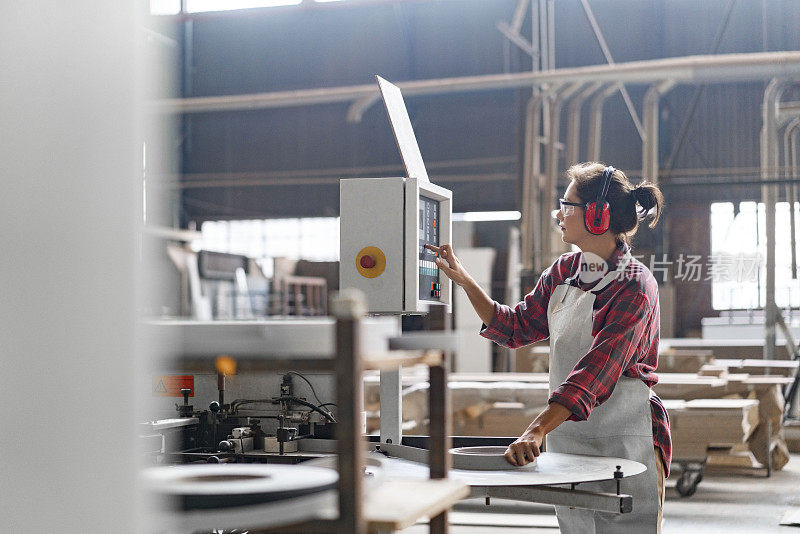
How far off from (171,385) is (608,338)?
117 cm

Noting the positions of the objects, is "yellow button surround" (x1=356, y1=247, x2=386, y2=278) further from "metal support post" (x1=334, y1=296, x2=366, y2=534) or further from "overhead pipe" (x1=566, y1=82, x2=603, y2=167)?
"overhead pipe" (x1=566, y1=82, x2=603, y2=167)

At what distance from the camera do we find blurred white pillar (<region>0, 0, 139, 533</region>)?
989mm

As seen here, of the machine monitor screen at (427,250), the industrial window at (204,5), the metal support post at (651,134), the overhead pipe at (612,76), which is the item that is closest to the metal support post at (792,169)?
the overhead pipe at (612,76)

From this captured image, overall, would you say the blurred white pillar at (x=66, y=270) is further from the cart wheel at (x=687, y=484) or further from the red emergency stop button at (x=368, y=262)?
the cart wheel at (x=687, y=484)

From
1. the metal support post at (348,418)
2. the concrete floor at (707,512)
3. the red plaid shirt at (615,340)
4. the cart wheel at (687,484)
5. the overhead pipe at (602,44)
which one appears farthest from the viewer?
the overhead pipe at (602,44)

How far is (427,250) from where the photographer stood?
256cm

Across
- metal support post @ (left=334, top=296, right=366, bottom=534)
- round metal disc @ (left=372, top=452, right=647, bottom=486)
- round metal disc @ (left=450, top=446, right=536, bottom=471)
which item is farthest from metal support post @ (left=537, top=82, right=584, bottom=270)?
metal support post @ (left=334, top=296, right=366, bottom=534)

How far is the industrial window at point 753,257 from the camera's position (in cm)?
693

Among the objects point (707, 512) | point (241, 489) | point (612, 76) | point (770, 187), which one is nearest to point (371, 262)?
point (241, 489)

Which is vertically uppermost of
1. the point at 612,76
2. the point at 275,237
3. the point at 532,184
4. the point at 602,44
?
the point at 602,44

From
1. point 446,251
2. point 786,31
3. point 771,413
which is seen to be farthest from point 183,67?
point 446,251

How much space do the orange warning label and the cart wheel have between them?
4.21 metres

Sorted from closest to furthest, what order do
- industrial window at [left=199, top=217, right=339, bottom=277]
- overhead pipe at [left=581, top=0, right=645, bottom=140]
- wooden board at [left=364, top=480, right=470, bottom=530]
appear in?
wooden board at [left=364, top=480, right=470, bottom=530]
overhead pipe at [left=581, top=0, right=645, bottom=140]
industrial window at [left=199, top=217, right=339, bottom=277]

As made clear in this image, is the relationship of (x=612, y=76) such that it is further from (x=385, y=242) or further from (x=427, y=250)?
(x=385, y=242)
